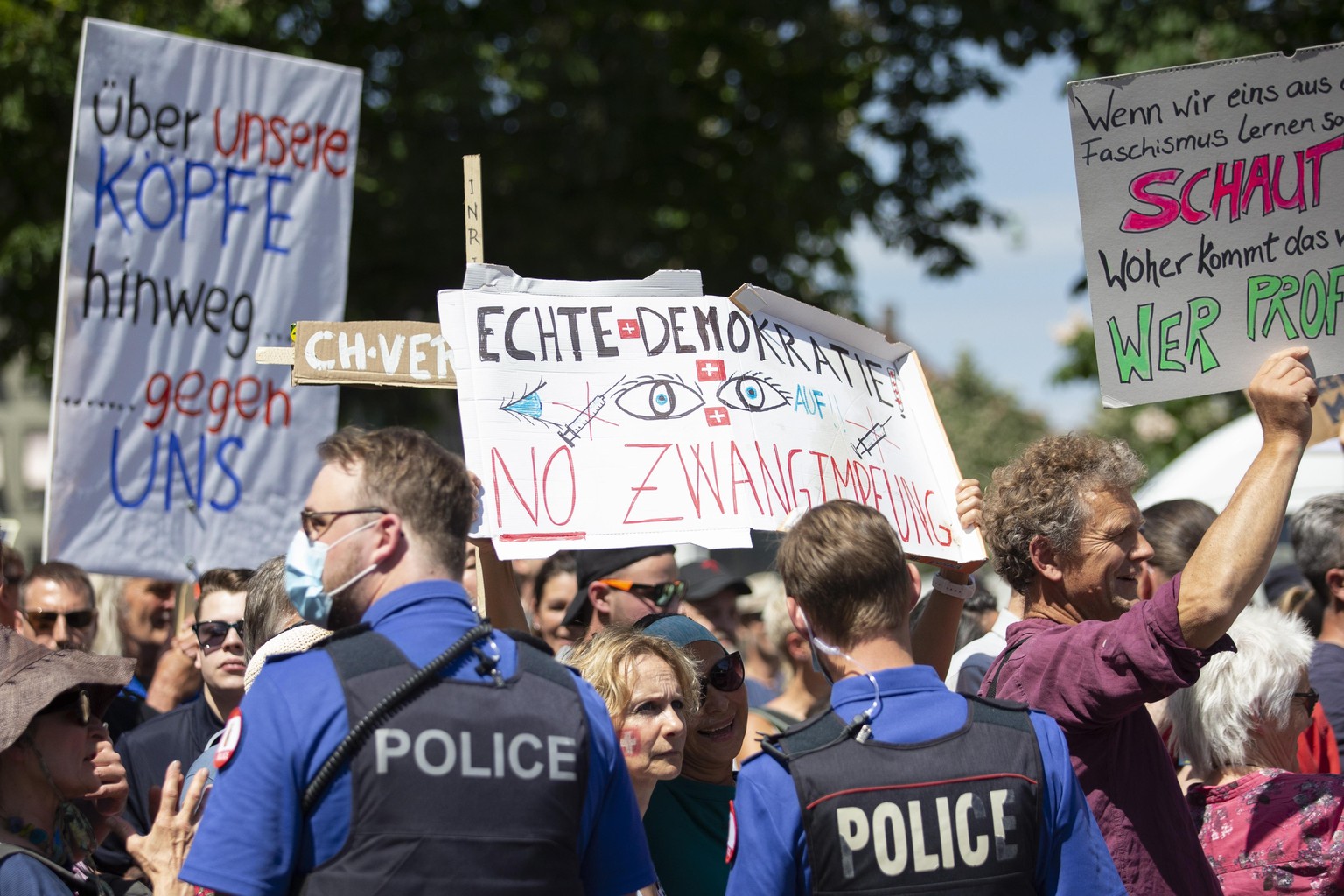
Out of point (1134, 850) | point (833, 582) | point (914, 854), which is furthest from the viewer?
point (1134, 850)

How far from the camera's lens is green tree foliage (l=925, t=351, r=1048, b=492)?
3134 centimetres

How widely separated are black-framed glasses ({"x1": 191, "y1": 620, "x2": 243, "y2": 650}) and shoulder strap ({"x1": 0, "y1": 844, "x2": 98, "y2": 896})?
5.71 feet

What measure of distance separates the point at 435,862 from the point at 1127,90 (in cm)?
247

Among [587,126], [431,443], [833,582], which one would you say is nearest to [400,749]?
[431,443]

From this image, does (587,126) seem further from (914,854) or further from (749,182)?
(914,854)

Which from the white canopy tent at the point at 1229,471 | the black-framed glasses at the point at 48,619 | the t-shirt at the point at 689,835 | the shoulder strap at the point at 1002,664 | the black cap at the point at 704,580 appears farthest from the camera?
the white canopy tent at the point at 1229,471

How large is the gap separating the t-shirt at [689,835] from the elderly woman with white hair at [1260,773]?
1.11 metres

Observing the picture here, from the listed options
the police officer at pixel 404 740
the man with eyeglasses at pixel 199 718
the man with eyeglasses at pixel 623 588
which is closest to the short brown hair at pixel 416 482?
the police officer at pixel 404 740

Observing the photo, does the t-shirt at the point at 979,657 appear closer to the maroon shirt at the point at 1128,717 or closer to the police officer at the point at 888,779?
the maroon shirt at the point at 1128,717

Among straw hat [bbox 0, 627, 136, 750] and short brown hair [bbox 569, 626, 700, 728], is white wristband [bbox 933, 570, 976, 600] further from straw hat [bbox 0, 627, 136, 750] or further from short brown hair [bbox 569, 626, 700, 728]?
straw hat [bbox 0, 627, 136, 750]

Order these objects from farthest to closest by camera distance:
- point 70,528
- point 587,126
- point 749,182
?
point 749,182, point 587,126, point 70,528

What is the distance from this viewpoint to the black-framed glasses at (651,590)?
4.90 meters

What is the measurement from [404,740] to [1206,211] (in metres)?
2.38

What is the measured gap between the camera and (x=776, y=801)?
7.86 feet
